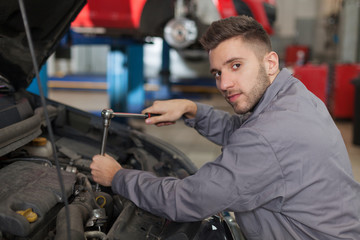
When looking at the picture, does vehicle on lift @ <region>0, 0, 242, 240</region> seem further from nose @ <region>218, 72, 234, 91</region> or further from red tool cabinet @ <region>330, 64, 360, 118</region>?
red tool cabinet @ <region>330, 64, 360, 118</region>

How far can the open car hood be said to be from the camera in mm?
1267

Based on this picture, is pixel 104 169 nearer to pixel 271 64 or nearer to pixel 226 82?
pixel 226 82

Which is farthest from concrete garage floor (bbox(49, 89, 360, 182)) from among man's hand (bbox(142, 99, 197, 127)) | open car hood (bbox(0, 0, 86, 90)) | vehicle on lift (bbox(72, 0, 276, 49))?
open car hood (bbox(0, 0, 86, 90))

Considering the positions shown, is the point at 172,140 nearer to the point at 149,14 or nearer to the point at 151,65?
the point at 149,14

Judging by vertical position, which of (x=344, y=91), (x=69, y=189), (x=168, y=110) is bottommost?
(x=344, y=91)

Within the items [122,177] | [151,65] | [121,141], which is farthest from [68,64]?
[122,177]

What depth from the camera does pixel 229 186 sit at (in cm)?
97

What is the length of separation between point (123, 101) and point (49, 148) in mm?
2572

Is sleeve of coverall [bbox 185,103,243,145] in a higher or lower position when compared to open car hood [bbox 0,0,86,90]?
lower

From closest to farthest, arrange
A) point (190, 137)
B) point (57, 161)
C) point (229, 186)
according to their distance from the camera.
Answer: point (57, 161)
point (229, 186)
point (190, 137)

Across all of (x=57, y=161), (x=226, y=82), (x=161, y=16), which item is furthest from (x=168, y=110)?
(x=161, y=16)

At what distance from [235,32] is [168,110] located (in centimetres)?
48

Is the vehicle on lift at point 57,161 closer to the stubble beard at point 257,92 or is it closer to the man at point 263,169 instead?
the man at point 263,169

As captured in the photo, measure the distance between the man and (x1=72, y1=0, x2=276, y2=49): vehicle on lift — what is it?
83.9 inches
